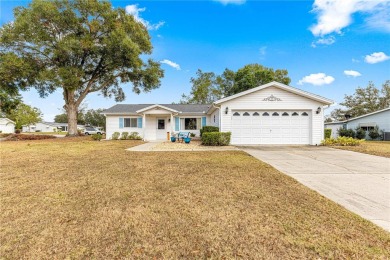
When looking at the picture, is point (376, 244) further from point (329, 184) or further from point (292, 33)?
point (292, 33)

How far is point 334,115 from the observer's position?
45.0 meters

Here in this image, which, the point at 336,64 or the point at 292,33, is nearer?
the point at 292,33

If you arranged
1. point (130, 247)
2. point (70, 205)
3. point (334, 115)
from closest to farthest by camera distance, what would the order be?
point (130, 247)
point (70, 205)
point (334, 115)

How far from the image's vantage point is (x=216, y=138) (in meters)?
12.3

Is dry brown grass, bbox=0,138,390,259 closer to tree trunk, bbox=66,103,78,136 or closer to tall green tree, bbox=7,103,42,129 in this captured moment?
tree trunk, bbox=66,103,78,136

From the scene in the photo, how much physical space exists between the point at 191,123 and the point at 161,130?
10.4 ft

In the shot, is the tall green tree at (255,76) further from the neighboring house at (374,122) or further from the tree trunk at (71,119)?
the tree trunk at (71,119)

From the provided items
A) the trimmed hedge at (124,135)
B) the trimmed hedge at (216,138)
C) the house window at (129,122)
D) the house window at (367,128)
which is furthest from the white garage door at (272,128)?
the house window at (367,128)

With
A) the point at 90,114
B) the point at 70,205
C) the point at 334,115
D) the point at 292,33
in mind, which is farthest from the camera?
the point at 90,114

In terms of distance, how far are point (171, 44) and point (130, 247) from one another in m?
19.8

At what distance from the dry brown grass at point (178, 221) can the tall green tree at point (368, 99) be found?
40908mm

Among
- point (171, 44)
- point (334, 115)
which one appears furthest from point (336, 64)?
point (334, 115)

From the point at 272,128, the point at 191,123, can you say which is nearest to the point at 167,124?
the point at 191,123

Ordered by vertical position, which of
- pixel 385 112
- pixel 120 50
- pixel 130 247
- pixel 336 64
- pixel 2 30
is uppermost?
pixel 2 30
